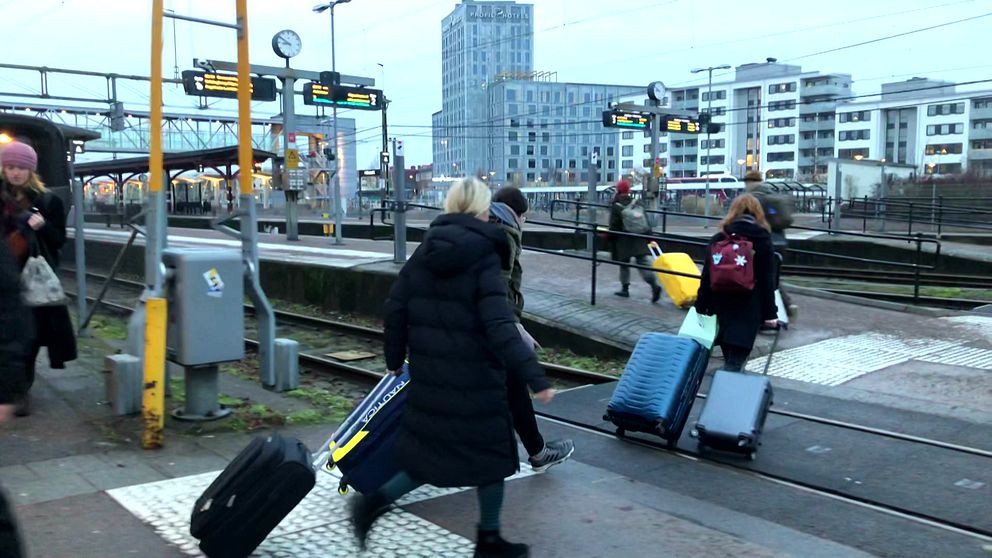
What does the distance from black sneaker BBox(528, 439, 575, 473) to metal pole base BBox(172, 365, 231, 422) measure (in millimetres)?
2396

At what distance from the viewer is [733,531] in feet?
14.1

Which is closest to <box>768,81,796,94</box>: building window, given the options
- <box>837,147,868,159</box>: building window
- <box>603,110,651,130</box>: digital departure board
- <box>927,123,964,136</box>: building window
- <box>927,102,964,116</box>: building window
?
<box>837,147,868,159</box>: building window

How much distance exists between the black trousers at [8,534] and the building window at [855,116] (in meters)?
101

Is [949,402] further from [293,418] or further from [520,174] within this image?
[520,174]

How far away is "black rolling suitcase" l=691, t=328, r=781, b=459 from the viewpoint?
5410 mm

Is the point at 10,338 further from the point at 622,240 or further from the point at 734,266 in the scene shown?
the point at 622,240

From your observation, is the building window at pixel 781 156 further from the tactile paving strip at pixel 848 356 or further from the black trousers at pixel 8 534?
the black trousers at pixel 8 534

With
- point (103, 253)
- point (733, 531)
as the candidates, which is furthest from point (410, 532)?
point (103, 253)

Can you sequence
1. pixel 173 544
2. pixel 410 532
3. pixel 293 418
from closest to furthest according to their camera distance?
pixel 173 544 < pixel 410 532 < pixel 293 418

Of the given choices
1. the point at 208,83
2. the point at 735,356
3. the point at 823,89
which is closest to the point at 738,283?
the point at 735,356

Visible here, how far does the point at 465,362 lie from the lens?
3.59 meters

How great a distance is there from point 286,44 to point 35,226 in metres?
18.3

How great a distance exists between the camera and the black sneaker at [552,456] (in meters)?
5.15

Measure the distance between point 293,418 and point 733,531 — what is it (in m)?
3.39
